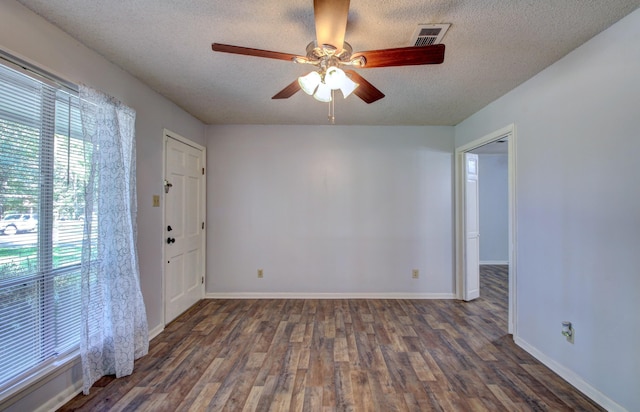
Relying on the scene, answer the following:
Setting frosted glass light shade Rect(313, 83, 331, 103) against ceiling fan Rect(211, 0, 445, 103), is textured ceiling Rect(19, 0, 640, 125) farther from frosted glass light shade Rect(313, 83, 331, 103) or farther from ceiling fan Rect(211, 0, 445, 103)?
frosted glass light shade Rect(313, 83, 331, 103)

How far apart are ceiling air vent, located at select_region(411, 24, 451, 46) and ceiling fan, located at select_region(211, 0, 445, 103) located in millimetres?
387

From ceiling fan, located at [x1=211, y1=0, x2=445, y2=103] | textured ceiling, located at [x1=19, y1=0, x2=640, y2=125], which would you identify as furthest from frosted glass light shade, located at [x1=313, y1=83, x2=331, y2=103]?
textured ceiling, located at [x1=19, y1=0, x2=640, y2=125]

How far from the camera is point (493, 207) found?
5789mm

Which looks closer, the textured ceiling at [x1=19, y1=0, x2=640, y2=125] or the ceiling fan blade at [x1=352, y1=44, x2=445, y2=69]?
the ceiling fan blade at [x1=352, y1=44, x2=445, y2=69]

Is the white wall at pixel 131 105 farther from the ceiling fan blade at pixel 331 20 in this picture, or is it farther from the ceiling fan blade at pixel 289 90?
the ceiling fan blade at pixel 331 20

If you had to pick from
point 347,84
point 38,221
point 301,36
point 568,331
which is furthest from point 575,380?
point 38,221

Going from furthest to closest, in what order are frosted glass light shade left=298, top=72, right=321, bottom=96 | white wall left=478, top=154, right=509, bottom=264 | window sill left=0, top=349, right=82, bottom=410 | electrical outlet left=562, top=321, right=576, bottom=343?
white wall left=478, top=154, right=509, bottom=264 < electrical outlet left=562, top=321, right=576, bottom=343 < frosted glass light shade left=298, top=72, right=321, bottom=96 < window sill left=0, top=349, right=82, bottom=410

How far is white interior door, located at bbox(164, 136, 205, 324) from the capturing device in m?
2.89

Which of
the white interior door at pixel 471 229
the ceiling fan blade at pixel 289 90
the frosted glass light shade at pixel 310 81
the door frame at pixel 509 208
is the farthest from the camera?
the white interior door at pixel 471 229

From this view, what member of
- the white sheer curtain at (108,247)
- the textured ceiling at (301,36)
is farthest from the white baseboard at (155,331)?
the textured ceiling at (301,36)

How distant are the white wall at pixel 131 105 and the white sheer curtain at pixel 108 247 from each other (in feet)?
0.58

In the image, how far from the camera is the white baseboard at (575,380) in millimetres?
1665

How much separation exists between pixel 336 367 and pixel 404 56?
2.25 meters

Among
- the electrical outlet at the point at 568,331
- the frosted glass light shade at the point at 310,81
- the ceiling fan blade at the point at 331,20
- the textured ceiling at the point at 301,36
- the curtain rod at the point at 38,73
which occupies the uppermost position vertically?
the textured ceiling at the point at 301,36
